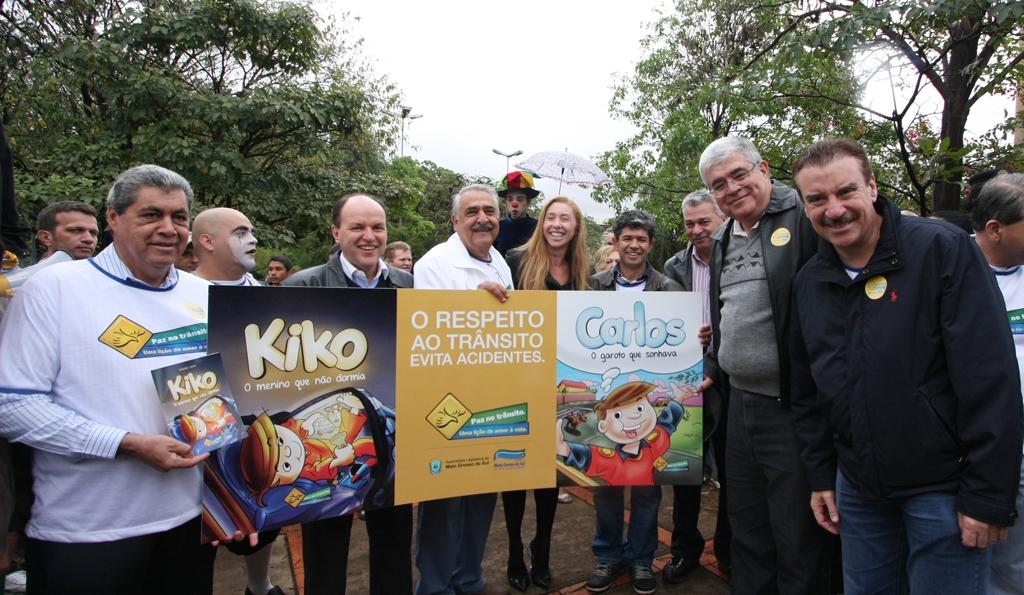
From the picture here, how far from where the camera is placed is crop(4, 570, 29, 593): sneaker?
3.03 m

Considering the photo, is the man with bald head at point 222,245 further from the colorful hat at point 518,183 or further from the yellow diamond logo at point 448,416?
the colorful hat at point 518,183

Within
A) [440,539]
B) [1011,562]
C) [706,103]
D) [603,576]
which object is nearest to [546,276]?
[440,539]

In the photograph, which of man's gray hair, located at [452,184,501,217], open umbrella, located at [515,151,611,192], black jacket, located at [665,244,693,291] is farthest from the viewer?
open umbrella, located at [515,151,611,192]

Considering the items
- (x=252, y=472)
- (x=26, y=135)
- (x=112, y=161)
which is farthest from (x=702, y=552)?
(x=26, y=135)

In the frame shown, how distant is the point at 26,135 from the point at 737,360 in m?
11.9

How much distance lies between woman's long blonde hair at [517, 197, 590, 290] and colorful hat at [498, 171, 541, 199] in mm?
1109

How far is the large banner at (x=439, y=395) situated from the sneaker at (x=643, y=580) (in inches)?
25.9

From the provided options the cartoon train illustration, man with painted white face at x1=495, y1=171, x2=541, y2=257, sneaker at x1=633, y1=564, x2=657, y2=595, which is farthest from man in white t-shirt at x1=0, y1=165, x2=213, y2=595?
man with painted white face at x1=495, y1=171, x2=541, y2=257

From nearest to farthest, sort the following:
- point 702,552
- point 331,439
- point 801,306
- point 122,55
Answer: point 801,306, point 331,439, point 702,552, point 122,55

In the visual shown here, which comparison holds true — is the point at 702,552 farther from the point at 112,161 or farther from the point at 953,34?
the point at 112,161

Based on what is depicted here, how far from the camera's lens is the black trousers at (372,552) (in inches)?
98.5

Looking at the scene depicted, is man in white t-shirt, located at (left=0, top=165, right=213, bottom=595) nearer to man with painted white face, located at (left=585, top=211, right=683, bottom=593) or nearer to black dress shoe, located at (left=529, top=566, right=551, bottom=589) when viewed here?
black dress shoe, located at (left=529, top=566, right=551, bottom=589)

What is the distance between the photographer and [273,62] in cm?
1009

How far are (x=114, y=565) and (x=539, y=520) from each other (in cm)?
212
